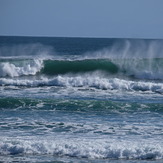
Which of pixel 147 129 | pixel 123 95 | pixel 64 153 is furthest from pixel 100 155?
pixel 123 95

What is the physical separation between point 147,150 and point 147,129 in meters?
2.11

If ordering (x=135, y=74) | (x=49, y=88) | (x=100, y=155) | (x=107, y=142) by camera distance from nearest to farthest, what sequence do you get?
1. (x=100, y=155)
2. (x=107, y=142)
3. (x=49, y=88)
4. (x=135, y=74)

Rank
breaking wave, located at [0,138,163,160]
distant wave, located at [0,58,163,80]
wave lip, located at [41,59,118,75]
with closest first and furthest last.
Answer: breaking wave, located at [0,138,163,160]
distant wave, located at [0,58,163,80]
wave lip, located at [41,59,118,75]

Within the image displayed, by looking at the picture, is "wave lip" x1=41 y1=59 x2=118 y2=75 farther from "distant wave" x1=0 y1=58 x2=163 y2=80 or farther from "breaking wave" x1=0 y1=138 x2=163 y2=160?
"breaking wave" x1=0 y1=138 x2=163 y2=160

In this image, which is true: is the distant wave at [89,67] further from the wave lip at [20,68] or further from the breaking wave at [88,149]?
the breaking wave at [88,149]

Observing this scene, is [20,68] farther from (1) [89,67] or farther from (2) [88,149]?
(2) [88,149]

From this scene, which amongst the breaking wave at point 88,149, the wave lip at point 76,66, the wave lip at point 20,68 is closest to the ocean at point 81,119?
the breaking wave at point 88,149

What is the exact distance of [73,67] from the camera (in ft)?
93.5

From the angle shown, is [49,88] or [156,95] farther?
[49,88]

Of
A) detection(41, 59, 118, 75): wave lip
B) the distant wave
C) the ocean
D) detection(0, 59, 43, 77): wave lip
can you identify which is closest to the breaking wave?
the ocean

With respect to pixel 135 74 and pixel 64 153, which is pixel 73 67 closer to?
pixel 135 74

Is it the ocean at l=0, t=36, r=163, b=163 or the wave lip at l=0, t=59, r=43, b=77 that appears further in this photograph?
the wave lip at l=0, t=59, r=43, b=77

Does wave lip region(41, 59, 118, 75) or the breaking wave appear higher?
wave lip region(41, 59, 118, 75)

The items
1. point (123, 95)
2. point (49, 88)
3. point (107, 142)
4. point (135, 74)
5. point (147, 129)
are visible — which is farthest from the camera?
point (135, 74)
